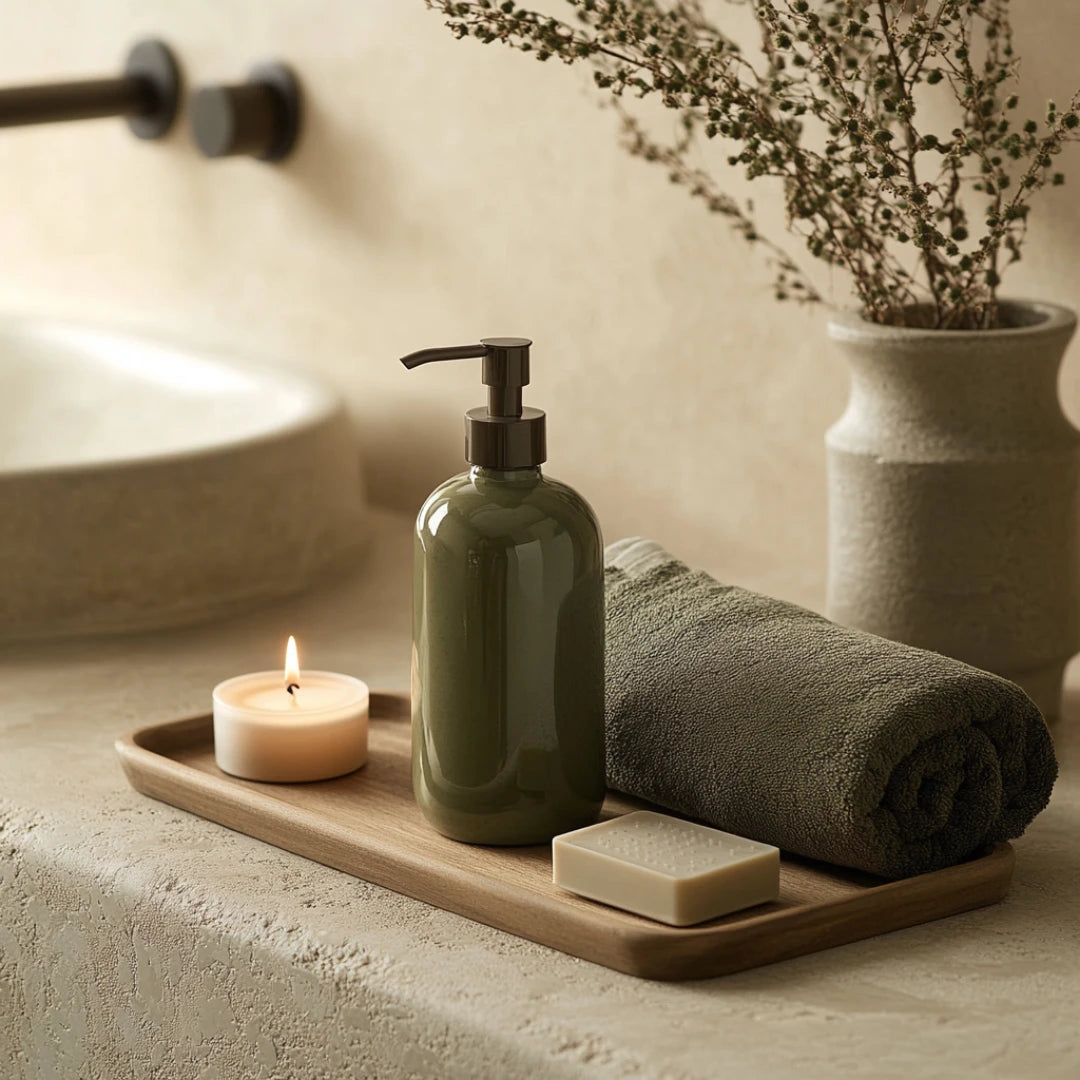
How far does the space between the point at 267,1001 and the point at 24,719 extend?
380 mm

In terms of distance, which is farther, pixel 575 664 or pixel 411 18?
pixel 411 18

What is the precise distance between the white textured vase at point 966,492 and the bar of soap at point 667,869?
295 mm

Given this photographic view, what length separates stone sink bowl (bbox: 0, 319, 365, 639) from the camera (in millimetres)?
1136

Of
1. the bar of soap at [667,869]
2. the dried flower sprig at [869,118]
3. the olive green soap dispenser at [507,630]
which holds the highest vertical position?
the dried flower sprig at [869,118]

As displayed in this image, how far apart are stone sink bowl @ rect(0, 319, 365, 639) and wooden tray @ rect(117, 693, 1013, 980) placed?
0.34 metres

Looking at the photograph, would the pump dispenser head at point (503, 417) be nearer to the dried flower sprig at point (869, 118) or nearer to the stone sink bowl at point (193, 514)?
the dried flower sprig at point (869, 118)

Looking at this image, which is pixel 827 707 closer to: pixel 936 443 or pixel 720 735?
pixel 720 735

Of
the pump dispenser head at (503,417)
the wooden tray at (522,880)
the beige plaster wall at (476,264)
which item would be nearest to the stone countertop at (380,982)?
the wooden tray at (522,880)

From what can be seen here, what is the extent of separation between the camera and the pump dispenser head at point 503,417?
2.22ft

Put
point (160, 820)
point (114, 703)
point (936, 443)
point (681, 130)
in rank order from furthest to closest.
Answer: point (681, 130), point (114, 703), point (936, 443), point (160, 820)

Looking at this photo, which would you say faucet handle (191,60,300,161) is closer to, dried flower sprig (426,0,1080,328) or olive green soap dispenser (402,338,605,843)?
dried flower sprig (426,0,1080,328)

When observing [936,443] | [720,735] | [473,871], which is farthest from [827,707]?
[936,443]

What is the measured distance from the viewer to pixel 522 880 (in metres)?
0.68

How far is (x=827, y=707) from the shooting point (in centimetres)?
68
